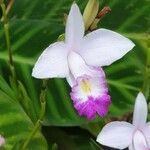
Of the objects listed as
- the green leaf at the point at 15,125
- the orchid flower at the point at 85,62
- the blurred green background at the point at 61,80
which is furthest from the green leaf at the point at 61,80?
the orchid flower at the point at 85,62

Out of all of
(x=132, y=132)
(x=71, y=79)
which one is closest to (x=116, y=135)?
(x=132, y=132)

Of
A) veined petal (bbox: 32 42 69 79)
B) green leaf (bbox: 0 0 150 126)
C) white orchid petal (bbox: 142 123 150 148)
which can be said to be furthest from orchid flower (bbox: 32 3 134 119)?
green leaf (bbox: 0 0 150 126)

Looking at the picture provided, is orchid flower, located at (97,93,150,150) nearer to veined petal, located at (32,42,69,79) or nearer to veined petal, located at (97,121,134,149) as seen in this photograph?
veined petal, located at (97,121,134,149)

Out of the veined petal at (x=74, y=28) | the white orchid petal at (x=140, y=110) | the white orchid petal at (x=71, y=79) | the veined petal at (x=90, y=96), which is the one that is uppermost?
the veined petal at (x=74, y=28)

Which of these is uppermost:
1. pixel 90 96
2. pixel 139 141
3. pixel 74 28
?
pixel 74 28

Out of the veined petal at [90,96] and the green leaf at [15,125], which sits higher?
the veined petal at [90,96]

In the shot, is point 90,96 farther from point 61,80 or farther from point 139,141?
point 61,80

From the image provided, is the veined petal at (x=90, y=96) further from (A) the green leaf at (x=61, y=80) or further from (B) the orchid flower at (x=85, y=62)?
(A) the green leaf at (x=61, y=80)
